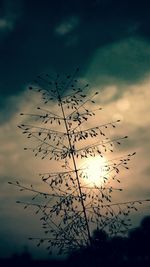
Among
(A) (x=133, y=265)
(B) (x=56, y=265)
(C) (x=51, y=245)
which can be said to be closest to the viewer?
(C) (x=51, y=245)

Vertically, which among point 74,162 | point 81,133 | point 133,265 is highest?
point 81,133

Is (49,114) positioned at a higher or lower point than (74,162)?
higher

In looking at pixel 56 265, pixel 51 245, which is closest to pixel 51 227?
pixel 51 245

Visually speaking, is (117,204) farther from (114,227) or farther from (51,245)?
(51,245)

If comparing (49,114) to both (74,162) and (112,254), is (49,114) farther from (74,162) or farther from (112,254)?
(112,254)

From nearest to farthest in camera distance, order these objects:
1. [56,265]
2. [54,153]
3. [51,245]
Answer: [51,245], [54,153], [56,265]

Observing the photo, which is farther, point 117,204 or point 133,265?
point 133,265

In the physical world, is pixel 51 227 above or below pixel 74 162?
below

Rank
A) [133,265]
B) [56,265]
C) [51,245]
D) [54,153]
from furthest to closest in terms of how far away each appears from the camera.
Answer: [133,265] → [56,265] → [54,153] → [51,245]

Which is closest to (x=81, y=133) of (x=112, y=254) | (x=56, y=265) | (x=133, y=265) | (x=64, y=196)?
(x=64, y=196)
